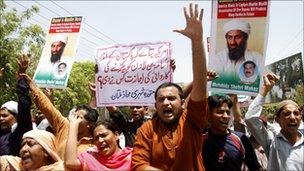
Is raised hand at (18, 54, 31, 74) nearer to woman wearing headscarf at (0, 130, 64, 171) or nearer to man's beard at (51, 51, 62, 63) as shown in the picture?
woman wearing headscarf at (0, 130, 64, 171)

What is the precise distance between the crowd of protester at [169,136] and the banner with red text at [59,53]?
1.82 metres

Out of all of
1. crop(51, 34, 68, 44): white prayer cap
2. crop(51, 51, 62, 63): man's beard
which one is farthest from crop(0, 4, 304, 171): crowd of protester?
crop(51, 34, 68, 44): white prayer cap

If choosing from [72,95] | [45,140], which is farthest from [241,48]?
[72,95]

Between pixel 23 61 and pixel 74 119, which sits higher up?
pixel 23 61

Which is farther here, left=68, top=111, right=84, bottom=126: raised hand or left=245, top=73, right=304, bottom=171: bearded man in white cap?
left=245, top=73, right=304, bottom=171: bearded man in white cap

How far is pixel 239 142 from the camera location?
392 cm

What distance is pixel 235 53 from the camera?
535 cm

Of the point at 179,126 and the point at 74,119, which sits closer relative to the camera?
the point at 179,126

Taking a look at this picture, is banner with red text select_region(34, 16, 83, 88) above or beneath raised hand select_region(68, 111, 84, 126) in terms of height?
above

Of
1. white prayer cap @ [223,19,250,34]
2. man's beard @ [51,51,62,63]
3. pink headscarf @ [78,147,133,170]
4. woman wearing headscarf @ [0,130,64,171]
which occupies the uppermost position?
white prayer cap @ [223,19,250,34]

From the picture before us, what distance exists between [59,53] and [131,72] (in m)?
1.55

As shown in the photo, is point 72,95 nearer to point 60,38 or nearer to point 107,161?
point 60,38

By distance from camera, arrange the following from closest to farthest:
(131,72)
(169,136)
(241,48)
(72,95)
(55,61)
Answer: (169,136) < (241,48) < (131,72) < (55,61) < (72,95)

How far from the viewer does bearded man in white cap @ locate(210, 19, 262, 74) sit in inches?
210
